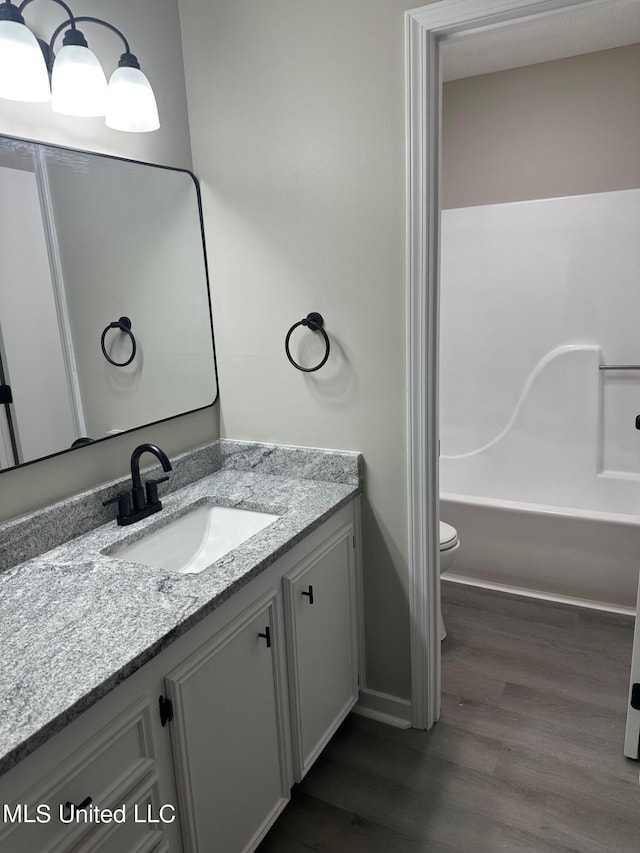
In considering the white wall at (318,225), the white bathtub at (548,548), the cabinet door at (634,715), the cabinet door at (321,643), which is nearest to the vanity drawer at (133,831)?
the cabinet door at (321,643)

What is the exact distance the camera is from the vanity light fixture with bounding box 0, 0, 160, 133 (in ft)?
4.50

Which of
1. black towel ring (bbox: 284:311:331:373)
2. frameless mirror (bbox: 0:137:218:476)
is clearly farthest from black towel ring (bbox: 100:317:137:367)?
black towel ring (bbox: 284:311:331:373)

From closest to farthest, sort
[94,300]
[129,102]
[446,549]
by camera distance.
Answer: [129,102], [94,300], [446,549]

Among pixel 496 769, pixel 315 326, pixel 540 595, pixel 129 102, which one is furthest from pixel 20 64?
pixel 540 595

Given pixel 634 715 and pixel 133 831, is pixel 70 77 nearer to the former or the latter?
pixel 133 831

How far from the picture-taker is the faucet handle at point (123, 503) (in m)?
1.75

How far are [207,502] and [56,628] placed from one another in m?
0.78

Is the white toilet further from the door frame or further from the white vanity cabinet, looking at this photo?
the white vanity cabinet

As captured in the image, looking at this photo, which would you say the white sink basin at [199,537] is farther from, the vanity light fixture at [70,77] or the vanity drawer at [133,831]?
the vanity light fixture at [70,77]

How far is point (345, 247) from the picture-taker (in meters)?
1.88

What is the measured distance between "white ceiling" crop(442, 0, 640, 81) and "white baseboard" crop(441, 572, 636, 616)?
2411mm

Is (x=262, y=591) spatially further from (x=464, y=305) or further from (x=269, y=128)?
(x=464, y=305)

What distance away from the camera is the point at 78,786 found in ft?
3.40

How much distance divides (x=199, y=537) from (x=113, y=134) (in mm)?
1231
